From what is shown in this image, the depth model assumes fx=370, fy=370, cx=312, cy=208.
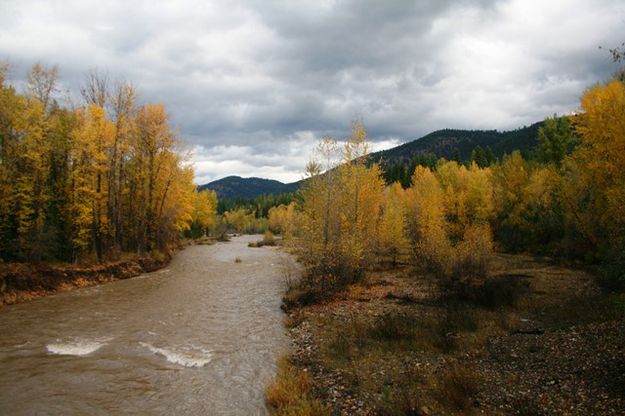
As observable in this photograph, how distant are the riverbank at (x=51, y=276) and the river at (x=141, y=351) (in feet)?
3.93

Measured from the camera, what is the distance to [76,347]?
1611 centimetres

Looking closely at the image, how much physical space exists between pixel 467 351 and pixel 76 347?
16.3 meters

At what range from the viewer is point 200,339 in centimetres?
1736

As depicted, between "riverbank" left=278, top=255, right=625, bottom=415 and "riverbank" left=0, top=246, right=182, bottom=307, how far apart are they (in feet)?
59.4

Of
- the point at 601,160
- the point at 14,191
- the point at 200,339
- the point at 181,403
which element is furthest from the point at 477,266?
the point at 14,191

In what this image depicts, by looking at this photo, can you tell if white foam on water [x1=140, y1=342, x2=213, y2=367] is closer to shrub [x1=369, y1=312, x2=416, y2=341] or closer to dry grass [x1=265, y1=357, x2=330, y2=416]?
dry grass [x1=265, y1=357, x2=330, y2=416]

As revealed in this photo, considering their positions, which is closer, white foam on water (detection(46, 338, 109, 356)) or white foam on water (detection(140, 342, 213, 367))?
white foam on water (detection(140, 342, 213, 367))

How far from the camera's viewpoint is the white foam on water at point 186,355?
14586mm

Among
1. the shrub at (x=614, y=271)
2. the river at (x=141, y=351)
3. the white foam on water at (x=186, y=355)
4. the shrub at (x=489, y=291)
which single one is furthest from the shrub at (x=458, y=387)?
the shrub at (x=489, y=291)

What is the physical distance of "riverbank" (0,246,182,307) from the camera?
2397cm

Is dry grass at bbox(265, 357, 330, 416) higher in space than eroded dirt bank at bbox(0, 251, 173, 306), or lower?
lower

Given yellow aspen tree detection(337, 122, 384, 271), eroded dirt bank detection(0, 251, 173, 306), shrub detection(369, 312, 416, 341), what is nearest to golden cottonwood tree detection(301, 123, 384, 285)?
yellow aspen tree detection(337, 122, 384, 271)

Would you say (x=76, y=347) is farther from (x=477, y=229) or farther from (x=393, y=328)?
(x=477, y=229)

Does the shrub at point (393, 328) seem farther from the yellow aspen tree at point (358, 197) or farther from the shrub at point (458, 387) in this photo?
the yellow aspen tree at point (358, 197)
